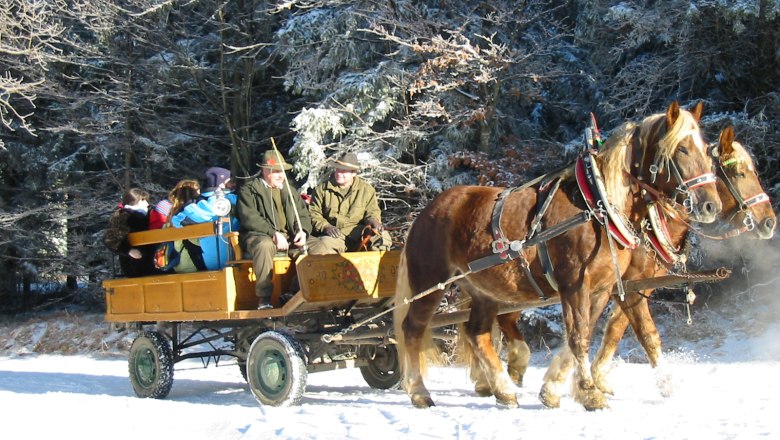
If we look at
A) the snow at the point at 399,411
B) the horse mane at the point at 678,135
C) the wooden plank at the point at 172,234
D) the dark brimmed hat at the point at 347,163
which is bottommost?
the snow at the point at 399,411

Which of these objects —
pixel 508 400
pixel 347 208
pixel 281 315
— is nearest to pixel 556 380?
pixel 508 400

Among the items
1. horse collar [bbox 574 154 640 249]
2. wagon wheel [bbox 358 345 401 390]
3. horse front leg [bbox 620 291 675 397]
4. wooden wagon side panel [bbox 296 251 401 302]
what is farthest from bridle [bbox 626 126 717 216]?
wagon wheel [bbox 358 345 401 390]

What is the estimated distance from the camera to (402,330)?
691 cm

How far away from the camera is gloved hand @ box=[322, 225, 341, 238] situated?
741cm

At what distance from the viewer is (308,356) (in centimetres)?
711

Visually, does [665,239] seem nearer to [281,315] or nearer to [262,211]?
[281,315]

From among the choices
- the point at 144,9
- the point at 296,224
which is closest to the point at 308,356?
the point at 296,224

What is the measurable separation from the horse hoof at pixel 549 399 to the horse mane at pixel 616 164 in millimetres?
1521

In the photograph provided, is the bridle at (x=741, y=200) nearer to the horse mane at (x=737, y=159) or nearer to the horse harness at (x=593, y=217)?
the horse mane at (x=737, y=159)

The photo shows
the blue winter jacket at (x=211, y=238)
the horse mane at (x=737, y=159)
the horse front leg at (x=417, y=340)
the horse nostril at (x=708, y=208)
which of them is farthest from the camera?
the blue winter jacket at (x=211, y=238)

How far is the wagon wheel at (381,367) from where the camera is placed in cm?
801

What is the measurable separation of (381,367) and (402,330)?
55.6 inches

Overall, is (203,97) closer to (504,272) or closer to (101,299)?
(101,299)

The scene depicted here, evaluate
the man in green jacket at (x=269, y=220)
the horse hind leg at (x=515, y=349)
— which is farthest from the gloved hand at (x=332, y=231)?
the horse hind leg at (x=515, y=349)
